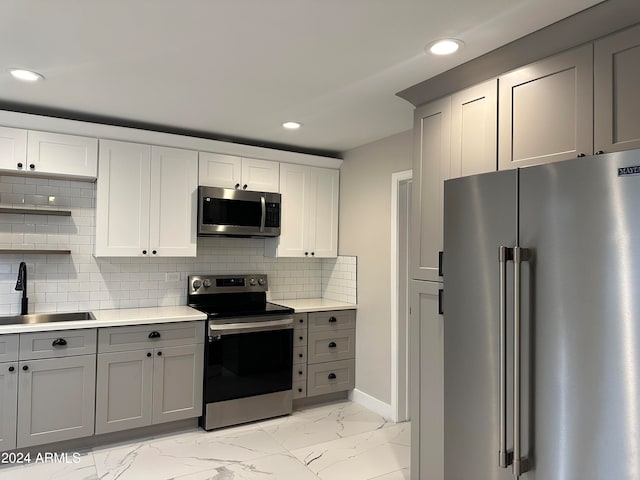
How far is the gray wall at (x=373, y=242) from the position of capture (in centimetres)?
383

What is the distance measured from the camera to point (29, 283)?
132 inches

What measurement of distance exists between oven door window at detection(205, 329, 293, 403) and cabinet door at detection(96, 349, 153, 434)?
44 centimetres

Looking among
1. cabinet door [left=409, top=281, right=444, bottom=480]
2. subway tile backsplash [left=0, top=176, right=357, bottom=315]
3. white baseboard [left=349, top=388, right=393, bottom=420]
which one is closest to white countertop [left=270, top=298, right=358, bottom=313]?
subway tile backsplash [left=0, top=176, right=357, bottom=315]

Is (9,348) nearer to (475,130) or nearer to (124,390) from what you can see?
(124,390)

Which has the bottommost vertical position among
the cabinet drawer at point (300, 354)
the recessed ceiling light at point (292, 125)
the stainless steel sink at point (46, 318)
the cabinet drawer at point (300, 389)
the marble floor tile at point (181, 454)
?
the marble floor tile at point (181, 454)

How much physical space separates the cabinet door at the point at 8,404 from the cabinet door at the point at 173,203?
3.96 ft

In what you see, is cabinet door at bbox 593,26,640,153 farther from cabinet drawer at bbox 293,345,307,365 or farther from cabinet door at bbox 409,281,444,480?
cabinet drawer at bbox 293,345,307,365

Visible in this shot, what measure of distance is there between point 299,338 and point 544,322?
264cm

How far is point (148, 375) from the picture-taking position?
3268mm

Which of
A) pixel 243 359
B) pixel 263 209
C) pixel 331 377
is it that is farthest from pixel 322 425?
pixel 263 209

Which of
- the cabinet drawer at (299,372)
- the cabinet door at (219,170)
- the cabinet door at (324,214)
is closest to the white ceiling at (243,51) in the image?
the cabinet door at (219,170)

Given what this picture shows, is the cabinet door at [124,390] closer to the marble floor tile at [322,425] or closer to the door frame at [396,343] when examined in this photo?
the marble floor tile at [322,425]

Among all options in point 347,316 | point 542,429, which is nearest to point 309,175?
point 347,316

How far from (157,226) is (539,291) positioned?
9.53 ft
